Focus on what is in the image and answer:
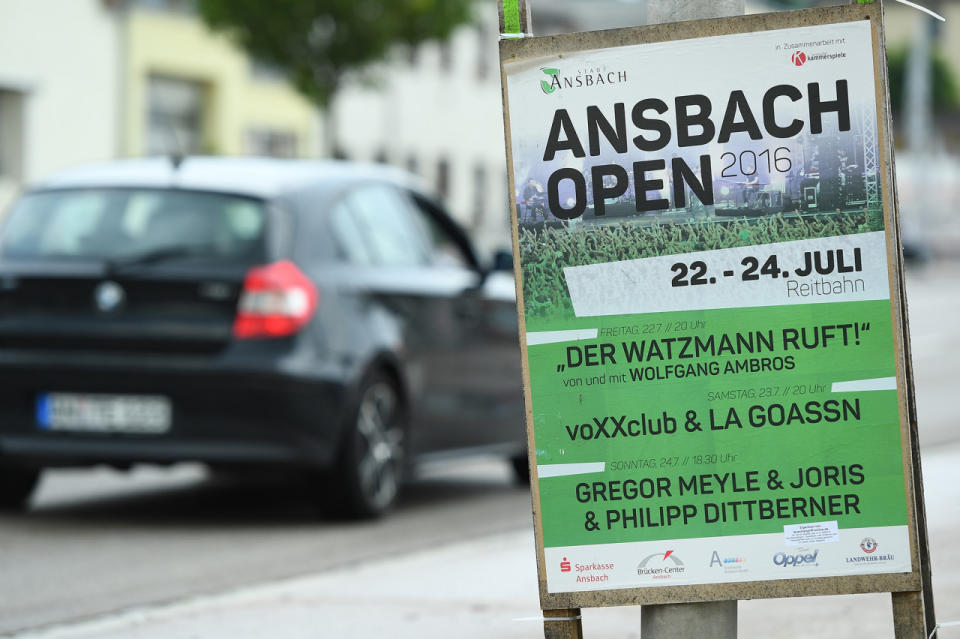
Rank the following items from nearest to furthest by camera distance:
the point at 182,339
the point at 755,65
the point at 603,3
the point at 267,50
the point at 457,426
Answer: the point at 755,65, the point at 182,339, the point at 457,426, the point at 267,50, the point at 603,3

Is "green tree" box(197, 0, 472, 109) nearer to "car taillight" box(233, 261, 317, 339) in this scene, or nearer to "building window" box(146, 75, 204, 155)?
"building window" box(146, 75, 204, 155)

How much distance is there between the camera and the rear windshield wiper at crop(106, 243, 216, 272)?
799 cm

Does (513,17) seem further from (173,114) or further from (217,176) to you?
(173,114)

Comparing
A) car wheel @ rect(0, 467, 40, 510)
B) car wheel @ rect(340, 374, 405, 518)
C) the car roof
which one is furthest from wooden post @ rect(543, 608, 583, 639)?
car wheel @ rect(0, 467, 40, 510)

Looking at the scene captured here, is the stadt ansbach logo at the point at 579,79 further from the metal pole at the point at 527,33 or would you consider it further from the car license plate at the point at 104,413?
the car license plate at the point at 104,413

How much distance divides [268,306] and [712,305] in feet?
14.1

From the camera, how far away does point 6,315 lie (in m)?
8.09

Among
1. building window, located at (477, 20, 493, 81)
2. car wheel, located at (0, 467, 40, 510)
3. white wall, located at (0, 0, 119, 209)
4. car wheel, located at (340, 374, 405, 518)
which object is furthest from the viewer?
building window, located at (477, 20, 493, 81)

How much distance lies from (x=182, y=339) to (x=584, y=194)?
4.33 meters

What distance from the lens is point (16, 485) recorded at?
28.9ft

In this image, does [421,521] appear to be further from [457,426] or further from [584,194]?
[584,194]

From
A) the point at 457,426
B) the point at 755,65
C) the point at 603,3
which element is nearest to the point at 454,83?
the point at 603,3

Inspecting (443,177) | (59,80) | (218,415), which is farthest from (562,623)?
(443,177)

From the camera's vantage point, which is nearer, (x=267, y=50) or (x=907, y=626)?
(x=907, y=626)
